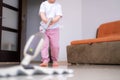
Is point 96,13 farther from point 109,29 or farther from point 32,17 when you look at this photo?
point 32,17

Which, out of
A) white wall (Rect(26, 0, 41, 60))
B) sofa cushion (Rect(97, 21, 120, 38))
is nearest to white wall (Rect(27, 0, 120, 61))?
sofa cushion (Rect(97, 21, 120, 38))

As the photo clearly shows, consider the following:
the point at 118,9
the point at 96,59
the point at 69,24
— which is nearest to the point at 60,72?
the point at 96,59

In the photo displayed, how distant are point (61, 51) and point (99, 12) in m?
1.14

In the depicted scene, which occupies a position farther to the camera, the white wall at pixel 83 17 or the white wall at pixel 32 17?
the white wall at pixel 32 17

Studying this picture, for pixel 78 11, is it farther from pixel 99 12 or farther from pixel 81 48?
pixel 81 48

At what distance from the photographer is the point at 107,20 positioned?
4.84 meters

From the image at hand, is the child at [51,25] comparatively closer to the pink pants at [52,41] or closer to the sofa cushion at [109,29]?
the pink pants at [52,41]

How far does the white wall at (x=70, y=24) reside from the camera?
16.9 feet

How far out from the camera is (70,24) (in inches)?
205

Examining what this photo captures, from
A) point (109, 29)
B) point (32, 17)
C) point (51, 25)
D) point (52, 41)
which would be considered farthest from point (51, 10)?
point (32, 17)

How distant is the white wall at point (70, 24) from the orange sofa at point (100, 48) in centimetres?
54

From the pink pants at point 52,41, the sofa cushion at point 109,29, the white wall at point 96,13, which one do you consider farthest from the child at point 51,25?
the white wall at point 96,13

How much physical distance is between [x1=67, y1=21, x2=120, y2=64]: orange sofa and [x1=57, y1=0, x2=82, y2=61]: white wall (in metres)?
0.54

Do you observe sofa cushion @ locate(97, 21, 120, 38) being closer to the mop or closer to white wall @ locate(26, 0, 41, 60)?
white wall @ locate(26, 0, 41, 60)
